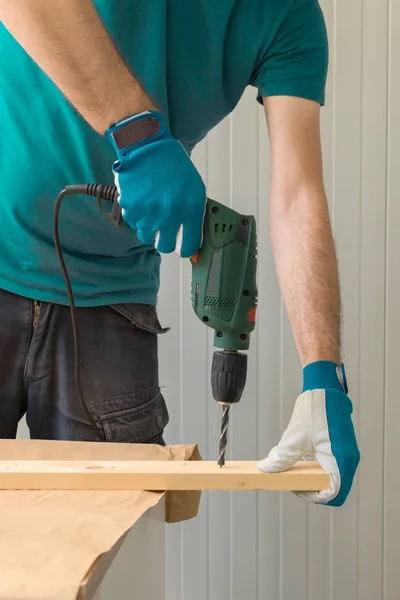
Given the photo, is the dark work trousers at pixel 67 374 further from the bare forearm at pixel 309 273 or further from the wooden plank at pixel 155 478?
the bare forearm at pixel 309 273

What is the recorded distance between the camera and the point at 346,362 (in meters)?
1.54

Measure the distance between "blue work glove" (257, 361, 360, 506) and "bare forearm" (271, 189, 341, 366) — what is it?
0.18ft

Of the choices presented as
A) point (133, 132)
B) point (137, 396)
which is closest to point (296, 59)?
point (133, 132)

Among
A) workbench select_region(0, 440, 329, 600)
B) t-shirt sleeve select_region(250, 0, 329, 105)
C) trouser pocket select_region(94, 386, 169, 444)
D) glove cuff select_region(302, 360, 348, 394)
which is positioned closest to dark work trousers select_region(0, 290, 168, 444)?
trouser pocket select_region(94, 386, 169, 444)

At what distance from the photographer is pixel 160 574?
88 cm

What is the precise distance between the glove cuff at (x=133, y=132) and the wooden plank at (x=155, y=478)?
42 cm

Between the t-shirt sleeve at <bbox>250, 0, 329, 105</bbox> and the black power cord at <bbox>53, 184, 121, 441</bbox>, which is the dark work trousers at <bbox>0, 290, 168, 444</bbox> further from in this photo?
the t-shirt sleeve at <bbox>250, 0, 329, 105</bbox>

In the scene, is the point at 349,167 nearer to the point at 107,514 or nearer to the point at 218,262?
the point at 218,262

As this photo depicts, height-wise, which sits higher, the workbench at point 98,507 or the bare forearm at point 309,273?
the bare forearm at point 309,273

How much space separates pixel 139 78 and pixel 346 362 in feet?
2.98

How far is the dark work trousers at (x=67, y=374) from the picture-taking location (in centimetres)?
103

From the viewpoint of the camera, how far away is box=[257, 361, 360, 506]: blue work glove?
2.61ft

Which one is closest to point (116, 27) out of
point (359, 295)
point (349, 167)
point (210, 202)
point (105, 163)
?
point (105, 163)

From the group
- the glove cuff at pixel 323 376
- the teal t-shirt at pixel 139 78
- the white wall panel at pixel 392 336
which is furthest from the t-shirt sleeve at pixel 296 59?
the white wall panel at pixel 392 336
